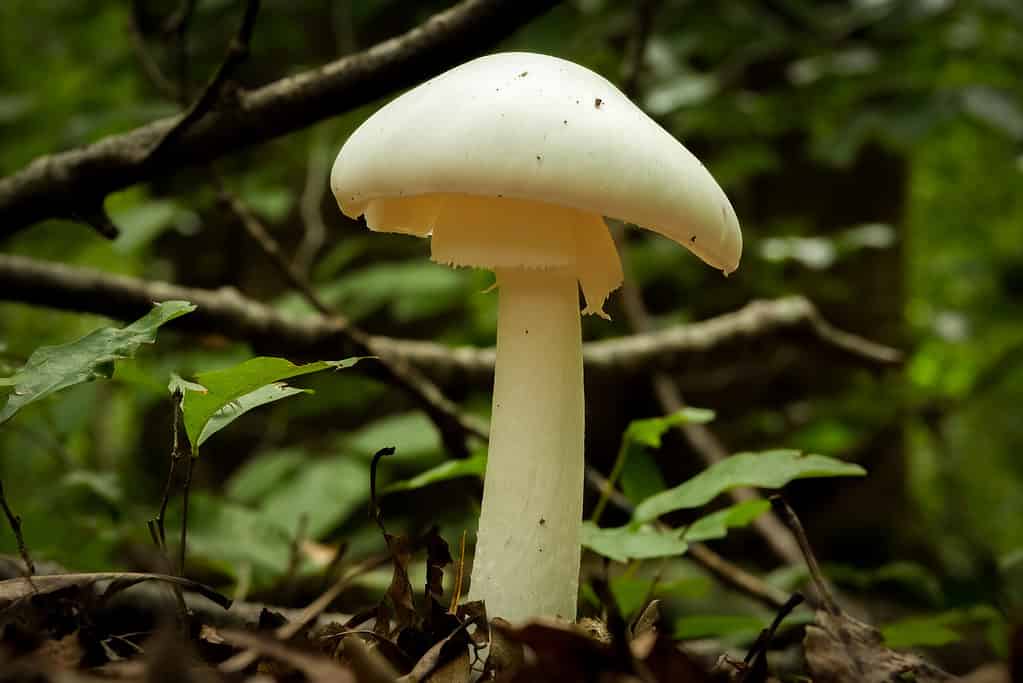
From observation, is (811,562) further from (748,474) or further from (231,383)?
(231,383)

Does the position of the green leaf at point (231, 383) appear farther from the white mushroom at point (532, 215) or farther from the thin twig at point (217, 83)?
the thin twig at point (217, 83)

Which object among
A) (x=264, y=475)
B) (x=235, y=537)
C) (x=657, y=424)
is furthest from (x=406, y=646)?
(x=264, y=475)

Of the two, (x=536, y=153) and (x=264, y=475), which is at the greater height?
(x=536, y=153)

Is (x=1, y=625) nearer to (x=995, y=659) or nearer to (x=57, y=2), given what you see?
(x=995, y=659)

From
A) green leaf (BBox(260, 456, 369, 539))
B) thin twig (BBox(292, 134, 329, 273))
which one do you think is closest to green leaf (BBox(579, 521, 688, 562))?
green leaf (BBox(260, 456, 369, 539))

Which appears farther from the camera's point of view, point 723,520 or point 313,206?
point 313,206

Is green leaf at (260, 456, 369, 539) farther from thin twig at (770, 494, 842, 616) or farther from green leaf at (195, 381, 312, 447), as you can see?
thin twig at (770, 494, 842, 616)

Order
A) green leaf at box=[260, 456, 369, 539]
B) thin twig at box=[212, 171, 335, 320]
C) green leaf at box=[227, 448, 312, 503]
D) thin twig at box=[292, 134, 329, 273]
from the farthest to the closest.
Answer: thin twig at box=[292, 134, 329, 273], green leaf at box=[227, 448, 312, 503], green leaf at box=[260, 456, 369, 539], thin twig at box=[212, 171, 335, 320]
